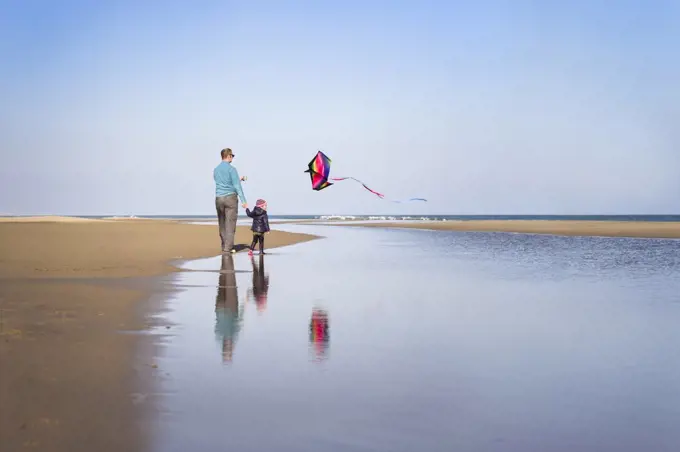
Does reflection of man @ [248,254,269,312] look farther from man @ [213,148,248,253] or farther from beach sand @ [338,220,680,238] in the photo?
beach sand @ [338,220,680,238]

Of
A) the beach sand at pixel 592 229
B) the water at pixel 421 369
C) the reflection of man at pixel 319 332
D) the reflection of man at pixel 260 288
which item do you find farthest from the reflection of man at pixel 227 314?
the beach sand at pixel 592 229

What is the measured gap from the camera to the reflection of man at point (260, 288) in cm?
848

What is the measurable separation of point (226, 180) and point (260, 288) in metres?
7.48

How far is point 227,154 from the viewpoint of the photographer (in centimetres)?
1731

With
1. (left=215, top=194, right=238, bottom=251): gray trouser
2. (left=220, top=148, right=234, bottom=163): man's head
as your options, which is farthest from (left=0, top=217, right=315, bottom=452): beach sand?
(left=220, top=148, right=234, bottom=163): man's head

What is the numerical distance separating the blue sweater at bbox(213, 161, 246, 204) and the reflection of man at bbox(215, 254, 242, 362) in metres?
5.23

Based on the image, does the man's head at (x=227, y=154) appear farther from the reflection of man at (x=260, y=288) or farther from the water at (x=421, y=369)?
the water at (x=421, y=369)

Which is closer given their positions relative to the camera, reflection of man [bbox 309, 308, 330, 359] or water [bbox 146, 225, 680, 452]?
water [bbox 146, 225, 680, 452]

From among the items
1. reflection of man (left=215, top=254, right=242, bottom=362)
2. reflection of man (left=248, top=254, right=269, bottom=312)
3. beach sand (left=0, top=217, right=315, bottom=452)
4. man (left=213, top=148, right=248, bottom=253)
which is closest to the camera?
beach sand (left=0, top=217, right=315, bottom=452)

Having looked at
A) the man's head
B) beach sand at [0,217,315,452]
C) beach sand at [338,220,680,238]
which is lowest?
beach sand at [338,220,680,238]

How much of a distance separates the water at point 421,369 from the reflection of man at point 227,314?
0.09 feet

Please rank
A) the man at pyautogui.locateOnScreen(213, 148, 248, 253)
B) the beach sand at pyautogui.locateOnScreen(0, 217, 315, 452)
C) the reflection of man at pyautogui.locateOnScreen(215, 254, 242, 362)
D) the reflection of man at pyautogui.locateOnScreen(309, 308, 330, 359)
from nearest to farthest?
1. the beach sand at pyautogui.locateOnScreen(0, 217, 315, 452)
2. the reflection of man at pyautogui.locateOnScreen(309, 308, 330, 359)
3. the reflection of man at pyautogui.locateOnScreen(215, 254, 242, 362)
4. the man at pyautogui.locateOnScreen(213, 148, 248, 253)

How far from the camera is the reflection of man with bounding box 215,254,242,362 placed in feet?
19.2

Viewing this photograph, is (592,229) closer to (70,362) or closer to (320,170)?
(320,170)
